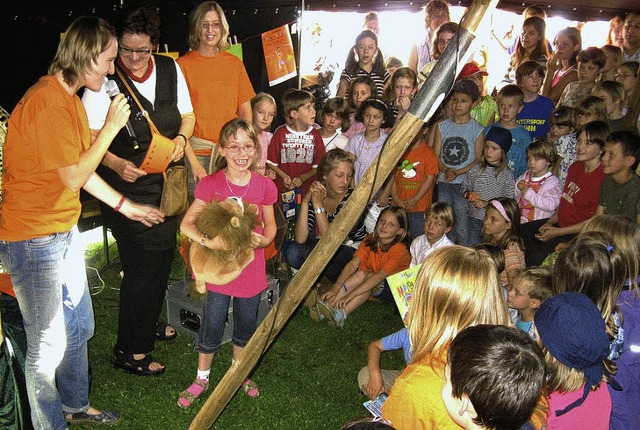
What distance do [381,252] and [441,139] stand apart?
147 centimetres

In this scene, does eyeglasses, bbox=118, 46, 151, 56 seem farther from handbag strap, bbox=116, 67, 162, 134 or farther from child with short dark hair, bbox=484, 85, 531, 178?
child with short dark hair, bbox=484, 85, 531, 178

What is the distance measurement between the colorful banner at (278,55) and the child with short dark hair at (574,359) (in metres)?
4.98

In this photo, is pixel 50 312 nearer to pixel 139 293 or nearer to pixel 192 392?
pixel 139 293

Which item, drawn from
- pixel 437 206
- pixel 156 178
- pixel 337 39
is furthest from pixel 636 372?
pixel 337 39

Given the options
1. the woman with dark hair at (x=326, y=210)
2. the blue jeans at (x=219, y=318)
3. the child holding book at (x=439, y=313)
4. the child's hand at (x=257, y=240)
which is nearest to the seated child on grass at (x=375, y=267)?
the woman with dark hair at (x=326, y=210)

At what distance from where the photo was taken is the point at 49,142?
9.41 ft

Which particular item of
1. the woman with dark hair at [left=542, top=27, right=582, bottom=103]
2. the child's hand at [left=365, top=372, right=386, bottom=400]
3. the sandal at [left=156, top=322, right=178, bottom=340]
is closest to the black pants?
the sandal at [left=156, top=322, right=178, bottom=340]

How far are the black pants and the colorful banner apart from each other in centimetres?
330

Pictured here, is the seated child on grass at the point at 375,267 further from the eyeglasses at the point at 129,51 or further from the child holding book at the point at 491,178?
the eyeglasses at the point at 129,51

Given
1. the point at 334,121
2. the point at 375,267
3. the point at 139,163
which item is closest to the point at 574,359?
the point at 139,163

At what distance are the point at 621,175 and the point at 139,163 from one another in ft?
11.9

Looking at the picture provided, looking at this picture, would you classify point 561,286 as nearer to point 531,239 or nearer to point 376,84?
point 531,239

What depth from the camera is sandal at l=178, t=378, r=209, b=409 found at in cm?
395

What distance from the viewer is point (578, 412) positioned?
2.52m
